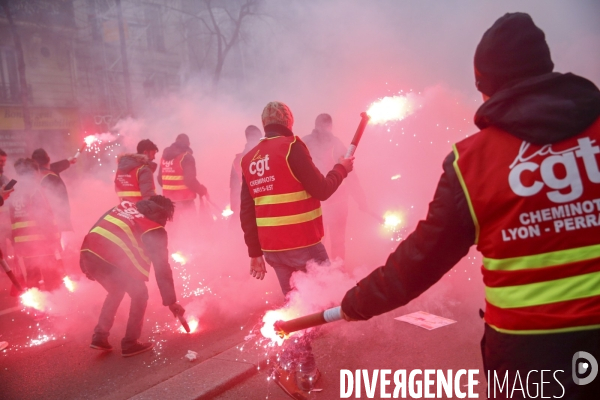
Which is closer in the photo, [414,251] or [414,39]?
[414,251]

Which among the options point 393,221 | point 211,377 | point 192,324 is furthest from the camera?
point 393,221

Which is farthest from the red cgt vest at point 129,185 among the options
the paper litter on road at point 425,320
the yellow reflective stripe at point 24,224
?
the paper litter on road at point 425,320

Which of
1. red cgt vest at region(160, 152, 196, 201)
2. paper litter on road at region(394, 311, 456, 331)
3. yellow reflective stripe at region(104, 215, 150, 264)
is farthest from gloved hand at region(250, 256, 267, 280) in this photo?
red cgt vest at region(160, 152, 196, 201)

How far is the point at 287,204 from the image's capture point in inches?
133

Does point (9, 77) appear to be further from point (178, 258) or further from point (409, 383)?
point (409, 383)

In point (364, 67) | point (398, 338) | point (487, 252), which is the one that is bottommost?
point (398, 338)

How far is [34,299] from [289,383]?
4075mm

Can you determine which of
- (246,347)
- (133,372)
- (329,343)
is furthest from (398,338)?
(133,372)

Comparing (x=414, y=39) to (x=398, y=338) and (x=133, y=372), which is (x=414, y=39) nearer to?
(x=398, y=338)

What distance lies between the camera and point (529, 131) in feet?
4.72

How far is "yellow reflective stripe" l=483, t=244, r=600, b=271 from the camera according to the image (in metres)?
1.40

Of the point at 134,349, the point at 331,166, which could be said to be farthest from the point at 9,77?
the point at 134,349

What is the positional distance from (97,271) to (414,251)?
3615 mm

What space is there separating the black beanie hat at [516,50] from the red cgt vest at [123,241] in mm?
3462
